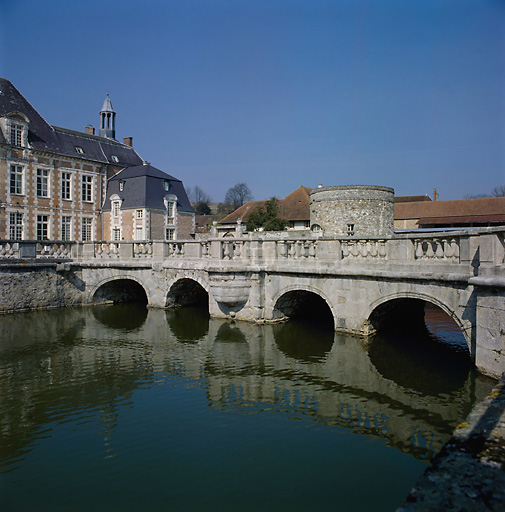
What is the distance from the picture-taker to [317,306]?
49.8 ft

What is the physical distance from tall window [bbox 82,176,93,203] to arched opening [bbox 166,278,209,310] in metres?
18.4

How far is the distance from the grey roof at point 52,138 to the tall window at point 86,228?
4496 mm

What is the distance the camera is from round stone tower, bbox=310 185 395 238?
2747cm

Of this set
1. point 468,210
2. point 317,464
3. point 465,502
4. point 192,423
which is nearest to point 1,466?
point 192,423

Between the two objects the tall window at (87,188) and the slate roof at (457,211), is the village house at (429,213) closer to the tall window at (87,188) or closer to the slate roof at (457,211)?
the slate roof at (457,211)

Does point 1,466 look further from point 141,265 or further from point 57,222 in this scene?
point 57,222

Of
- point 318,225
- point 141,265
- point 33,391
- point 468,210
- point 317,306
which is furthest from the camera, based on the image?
point 468,210

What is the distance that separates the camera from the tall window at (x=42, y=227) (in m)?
29.0

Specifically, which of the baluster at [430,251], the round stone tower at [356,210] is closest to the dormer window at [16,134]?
the round stone tower at [356,210]

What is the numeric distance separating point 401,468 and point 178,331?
28.6 ft

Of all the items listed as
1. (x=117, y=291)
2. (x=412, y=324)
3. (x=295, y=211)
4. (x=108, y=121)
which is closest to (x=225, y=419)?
(x=412, y=324)

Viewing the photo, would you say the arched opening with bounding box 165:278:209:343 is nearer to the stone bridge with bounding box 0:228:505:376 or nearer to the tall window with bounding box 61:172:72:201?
the stone bridge with bounding box 0:228:505:376

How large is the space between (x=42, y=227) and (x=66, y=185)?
351 cm

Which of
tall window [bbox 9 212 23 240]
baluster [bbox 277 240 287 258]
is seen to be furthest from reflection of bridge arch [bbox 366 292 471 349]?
tall window [bbox 9 212 23 240]
